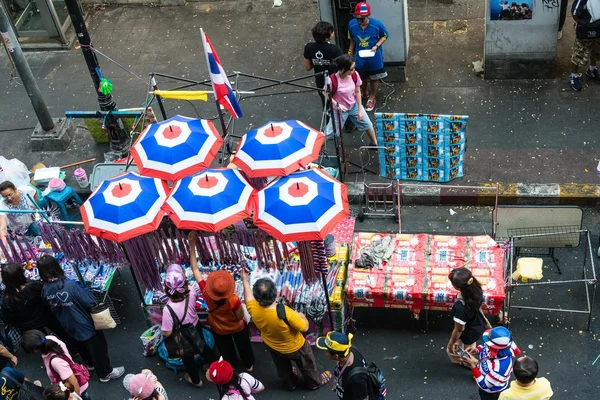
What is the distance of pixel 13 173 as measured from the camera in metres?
10.6

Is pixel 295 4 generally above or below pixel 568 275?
above

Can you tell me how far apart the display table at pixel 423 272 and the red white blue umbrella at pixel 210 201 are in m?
1.50

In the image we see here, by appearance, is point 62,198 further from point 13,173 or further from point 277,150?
point 277,150

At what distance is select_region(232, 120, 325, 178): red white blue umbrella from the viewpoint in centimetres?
826

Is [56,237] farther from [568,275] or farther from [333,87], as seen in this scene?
[568,275]

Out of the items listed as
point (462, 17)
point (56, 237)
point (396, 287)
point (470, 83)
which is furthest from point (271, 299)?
point (462, 17)

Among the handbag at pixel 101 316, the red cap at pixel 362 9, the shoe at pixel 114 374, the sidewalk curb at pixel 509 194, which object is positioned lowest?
the shoe at pixel 114 374

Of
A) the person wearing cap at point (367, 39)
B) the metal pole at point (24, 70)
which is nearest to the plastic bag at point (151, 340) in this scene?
the metal pole at point (24, 70)

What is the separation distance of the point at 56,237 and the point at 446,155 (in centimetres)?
492

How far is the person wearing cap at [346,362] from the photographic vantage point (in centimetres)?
666

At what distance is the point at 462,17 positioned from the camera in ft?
43.4

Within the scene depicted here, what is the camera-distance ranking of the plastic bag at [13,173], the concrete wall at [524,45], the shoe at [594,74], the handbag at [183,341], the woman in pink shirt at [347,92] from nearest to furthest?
the handbag at [183,341] → the woman in pink shirt at [347,92] → the plastic bag at [13,173] → the concrete wall at [524,45] → the shoe at [594,74]

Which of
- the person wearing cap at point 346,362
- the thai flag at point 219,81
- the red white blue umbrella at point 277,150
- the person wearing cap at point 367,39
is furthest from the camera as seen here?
the person wearing cap at point 367,39

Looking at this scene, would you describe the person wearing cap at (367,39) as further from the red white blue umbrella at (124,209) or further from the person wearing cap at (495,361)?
the person wearing cap at (495,361)
